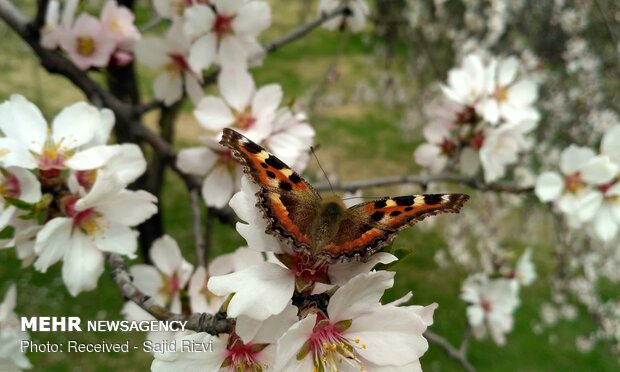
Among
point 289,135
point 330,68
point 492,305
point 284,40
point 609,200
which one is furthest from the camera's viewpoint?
point 330,68

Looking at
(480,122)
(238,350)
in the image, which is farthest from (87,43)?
(480,122)

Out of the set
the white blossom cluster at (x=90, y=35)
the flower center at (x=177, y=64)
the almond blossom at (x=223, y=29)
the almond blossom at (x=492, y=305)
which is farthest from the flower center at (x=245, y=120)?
the almond blossom at (x=492, y=305)

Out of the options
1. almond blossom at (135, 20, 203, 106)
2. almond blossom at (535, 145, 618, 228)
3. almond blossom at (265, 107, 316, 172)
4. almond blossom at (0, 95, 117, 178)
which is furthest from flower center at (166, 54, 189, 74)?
almond blossom at (535, 145, 618, 228)

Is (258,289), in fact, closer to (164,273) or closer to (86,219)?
(86,219)

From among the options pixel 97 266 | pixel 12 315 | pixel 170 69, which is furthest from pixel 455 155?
pixel 12 315

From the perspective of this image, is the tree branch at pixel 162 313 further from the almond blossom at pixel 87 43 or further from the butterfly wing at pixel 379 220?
the almond blossom at pixel 87 43

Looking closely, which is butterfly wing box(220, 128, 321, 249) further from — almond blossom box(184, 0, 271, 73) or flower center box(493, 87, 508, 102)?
flower center box(493, 87, 508, 102)
